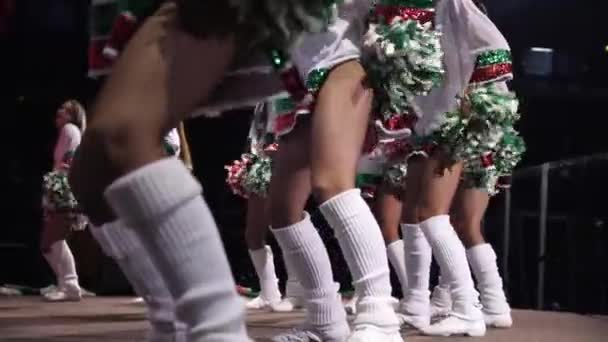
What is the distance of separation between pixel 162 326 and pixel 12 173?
21.2 feet

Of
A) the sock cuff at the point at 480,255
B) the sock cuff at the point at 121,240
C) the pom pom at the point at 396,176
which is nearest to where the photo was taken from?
the sock cuff at the point at 121,240

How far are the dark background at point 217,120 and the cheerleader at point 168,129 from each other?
511 centimetres

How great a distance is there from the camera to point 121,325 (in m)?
3.42

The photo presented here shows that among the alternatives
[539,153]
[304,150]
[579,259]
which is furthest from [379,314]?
[539,153]

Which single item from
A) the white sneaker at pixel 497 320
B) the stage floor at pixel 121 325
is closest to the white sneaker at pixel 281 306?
the stage floor at pixel 121 325

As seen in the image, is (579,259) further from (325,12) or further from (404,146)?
(325,12)

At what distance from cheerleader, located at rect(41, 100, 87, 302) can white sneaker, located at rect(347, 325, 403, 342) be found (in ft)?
11.5

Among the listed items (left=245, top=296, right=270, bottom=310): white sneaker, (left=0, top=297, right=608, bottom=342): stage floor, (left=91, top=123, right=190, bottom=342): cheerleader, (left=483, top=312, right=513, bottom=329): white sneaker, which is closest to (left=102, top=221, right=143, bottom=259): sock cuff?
(left=91, top=123, right=190, bottom=342): cheerleader

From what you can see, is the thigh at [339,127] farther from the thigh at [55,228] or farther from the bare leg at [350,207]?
the thigh at [55,228]

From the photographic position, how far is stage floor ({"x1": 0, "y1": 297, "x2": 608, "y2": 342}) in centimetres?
290

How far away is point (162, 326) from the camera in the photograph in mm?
1440

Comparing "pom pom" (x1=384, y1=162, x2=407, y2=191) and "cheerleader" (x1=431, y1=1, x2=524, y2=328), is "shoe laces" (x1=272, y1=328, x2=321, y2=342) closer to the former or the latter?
"cheerleader" (x1=431, y1=1, x2=524, y2=328)

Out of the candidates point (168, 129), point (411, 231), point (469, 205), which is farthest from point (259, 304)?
point (168, 129)

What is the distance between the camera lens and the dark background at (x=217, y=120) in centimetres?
705
